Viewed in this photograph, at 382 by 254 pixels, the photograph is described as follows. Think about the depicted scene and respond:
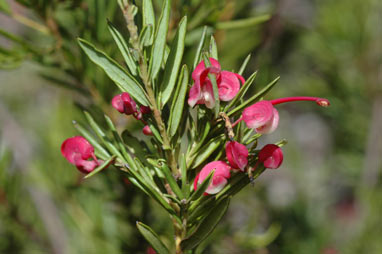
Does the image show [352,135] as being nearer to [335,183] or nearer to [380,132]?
[380,132]

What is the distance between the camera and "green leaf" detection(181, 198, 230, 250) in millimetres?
340

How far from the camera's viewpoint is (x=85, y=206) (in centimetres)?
72

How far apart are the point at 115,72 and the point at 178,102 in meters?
0.06

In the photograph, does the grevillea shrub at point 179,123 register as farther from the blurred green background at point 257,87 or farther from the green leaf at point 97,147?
the blurred green background at point 257,87

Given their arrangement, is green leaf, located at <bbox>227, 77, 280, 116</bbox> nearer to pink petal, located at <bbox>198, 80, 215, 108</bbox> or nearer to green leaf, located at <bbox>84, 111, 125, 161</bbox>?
pink petal, located at <bbox>198, 80, 215, 108</bbox>

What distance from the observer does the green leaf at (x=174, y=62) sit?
1.12ft

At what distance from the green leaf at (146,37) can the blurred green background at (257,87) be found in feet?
0.49

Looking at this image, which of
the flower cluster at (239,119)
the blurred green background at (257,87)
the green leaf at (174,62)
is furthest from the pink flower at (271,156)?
the blurred green background at (257,87)

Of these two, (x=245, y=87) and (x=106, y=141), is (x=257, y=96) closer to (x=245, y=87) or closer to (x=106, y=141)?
(x=245, y=87)

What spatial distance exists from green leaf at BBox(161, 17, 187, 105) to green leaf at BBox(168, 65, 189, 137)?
1 centimetres

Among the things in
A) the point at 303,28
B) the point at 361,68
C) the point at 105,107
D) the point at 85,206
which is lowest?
the point at 361,68

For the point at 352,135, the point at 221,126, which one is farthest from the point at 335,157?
the point at 221,126

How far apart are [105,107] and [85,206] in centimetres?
22

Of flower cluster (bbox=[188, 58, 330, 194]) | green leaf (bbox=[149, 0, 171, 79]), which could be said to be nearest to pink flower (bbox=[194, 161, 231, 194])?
flower cluster (bbox=[188, 58, 330, 194])
